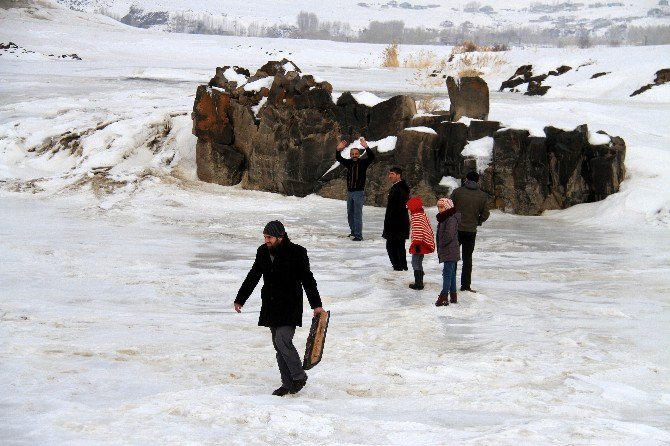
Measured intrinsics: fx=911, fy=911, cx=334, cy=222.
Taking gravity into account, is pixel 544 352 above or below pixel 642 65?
below

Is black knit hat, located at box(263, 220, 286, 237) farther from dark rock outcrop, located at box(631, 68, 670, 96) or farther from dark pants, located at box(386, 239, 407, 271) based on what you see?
dark rock outcrop, located at box(631, 68, 670, 96)

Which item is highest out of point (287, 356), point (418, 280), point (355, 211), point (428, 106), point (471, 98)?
point (471, 98)

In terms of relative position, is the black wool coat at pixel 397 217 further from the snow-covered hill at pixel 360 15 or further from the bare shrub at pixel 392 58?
the snow-covered hill at pixel 360 15

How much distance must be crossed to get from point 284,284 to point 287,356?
1.74 feet

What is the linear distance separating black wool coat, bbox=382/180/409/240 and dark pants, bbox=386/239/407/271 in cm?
13

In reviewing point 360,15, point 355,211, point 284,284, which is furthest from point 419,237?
point 360,15

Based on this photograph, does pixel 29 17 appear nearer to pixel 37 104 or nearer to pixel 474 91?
pixel 37 104

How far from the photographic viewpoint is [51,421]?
5.84 m

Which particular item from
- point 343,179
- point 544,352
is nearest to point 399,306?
point 544,352

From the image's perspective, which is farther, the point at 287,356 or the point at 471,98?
the point at 471,98

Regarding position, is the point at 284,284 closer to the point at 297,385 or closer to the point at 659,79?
the point at 297,385

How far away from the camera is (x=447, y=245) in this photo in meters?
9.74

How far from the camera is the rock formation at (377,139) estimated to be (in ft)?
55.3

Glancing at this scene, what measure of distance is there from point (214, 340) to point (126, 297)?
208 cm
